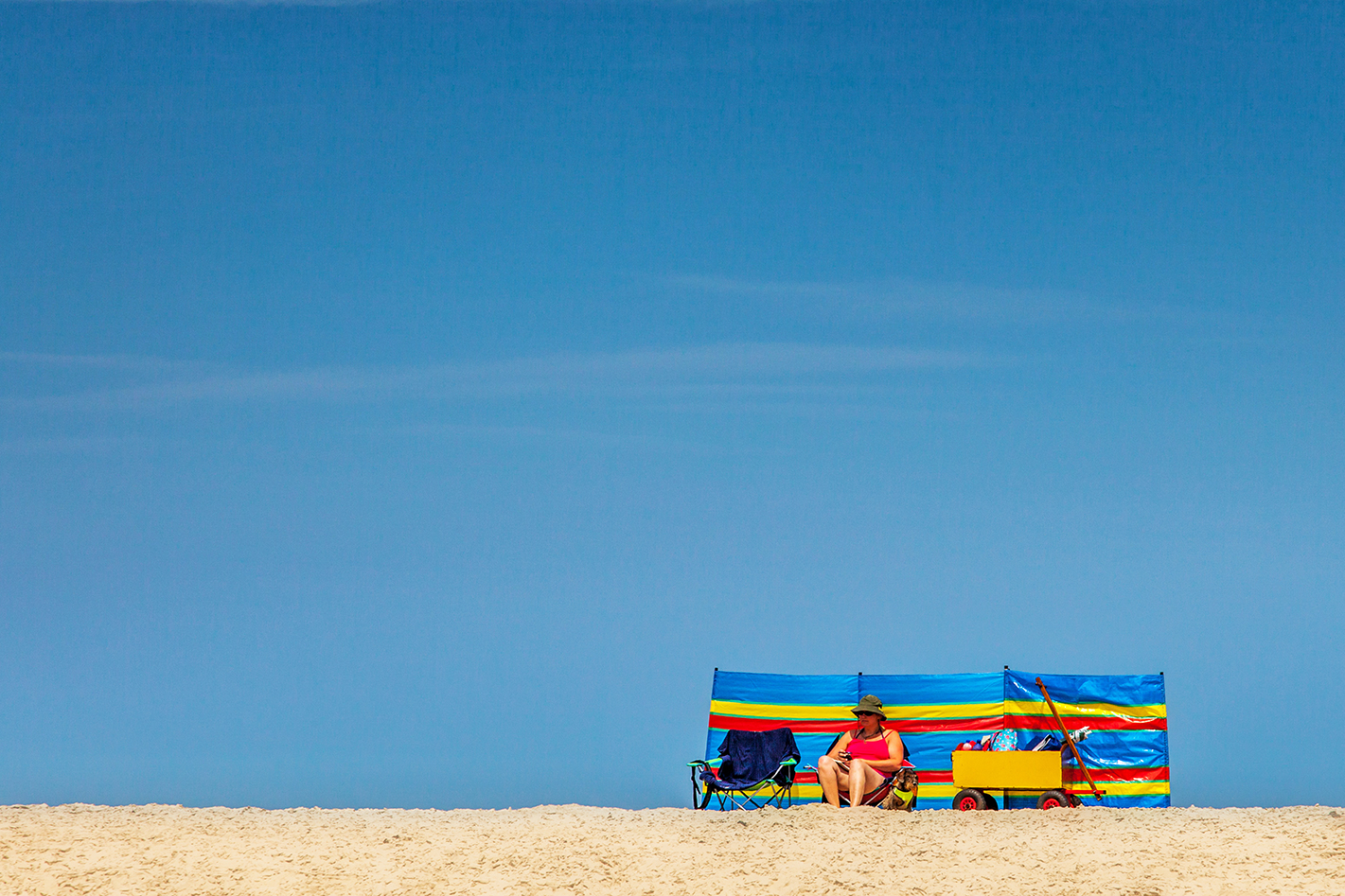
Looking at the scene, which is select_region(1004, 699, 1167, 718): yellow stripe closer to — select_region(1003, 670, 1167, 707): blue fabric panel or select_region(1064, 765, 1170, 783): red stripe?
select_region(1003, 670, 1167, 707): blue fabric panel

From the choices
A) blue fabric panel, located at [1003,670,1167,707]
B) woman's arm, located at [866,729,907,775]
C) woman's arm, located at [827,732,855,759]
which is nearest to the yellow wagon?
woman's arm, located at [866,729,907,775]

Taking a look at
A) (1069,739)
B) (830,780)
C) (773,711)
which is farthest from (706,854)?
(1069,739)

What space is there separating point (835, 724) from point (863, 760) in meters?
1.56

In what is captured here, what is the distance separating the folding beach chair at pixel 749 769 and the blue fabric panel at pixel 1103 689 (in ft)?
6.64

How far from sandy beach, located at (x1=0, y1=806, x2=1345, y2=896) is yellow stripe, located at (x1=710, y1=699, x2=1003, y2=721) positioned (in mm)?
1942

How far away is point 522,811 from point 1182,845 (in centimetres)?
450

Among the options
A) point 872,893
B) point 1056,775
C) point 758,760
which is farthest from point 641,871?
point 1056,775

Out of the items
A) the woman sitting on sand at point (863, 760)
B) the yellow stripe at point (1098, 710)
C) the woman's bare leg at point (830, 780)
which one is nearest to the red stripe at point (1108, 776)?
the yellow stripe at point (1098, 710)

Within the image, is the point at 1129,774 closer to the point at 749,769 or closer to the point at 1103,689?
the point at 1103,689

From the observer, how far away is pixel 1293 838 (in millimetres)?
8375

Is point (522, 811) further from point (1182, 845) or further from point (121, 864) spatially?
point (1182, 845)

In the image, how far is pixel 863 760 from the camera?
10.0m

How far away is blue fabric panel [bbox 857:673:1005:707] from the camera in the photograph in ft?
37.8

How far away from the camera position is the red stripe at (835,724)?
37.6 feet
